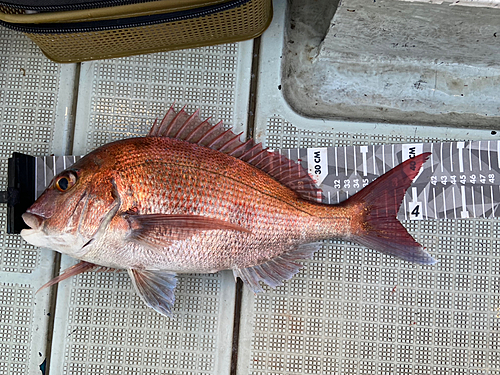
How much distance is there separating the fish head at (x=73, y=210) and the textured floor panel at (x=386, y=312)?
823mm

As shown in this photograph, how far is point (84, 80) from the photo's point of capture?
200 cm

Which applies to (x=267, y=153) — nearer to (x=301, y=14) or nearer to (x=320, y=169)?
(x=320, y=169)

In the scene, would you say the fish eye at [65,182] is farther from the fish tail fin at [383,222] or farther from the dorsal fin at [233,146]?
the fish tail fin at [383,222]

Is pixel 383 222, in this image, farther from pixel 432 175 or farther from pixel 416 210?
pixel 432 175

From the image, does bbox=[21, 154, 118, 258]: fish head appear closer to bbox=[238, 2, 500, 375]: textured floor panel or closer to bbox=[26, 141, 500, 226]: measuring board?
bbox=[26, 141, 500, 226]: measuring board

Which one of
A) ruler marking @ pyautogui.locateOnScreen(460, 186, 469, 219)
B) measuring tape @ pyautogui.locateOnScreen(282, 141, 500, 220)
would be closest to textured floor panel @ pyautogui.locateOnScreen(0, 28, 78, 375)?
measuring tape @ pyautogui.locateOnScreen(282, 141, 500, 220)

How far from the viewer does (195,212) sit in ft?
5.24

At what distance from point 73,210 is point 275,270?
90 cm

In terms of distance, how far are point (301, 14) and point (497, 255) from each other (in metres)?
1.58

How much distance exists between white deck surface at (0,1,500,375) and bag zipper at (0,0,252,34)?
16.6 inches

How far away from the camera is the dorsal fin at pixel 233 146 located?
170cm

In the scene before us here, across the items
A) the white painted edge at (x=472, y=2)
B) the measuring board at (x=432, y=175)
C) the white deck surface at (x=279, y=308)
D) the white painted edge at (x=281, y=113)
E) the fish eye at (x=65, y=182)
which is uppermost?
the white painted edge at (x=472, y=2)

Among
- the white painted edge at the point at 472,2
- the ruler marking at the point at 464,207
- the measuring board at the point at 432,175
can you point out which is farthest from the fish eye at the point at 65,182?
the ruler marking at the point at 464,207

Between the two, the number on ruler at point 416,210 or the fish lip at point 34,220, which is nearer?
the fish lip at point 34,220
